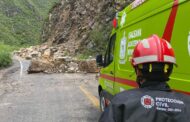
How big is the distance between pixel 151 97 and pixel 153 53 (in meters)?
0.29

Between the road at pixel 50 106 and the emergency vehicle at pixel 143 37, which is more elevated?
the emergency vehicle at pixel 143 37

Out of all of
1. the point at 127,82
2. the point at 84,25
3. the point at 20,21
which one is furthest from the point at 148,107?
the point at 20,21

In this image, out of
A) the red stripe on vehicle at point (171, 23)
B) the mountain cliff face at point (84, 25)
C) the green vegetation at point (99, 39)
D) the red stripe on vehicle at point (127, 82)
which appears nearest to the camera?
the red stripe on vehicle at point (171, 23)

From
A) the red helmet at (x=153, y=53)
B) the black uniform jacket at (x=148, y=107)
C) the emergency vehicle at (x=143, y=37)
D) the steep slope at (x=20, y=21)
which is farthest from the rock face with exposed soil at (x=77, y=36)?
the steep slope at (x=20, y=21)

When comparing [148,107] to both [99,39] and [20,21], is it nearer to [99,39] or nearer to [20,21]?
[99,39]

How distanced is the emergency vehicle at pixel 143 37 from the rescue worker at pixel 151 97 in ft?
5.34

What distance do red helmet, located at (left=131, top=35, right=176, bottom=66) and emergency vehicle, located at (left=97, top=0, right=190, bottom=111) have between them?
1590 millimetres

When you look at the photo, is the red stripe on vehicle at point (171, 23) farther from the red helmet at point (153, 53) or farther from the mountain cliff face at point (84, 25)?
the mountain cliff face at point (84, 25)

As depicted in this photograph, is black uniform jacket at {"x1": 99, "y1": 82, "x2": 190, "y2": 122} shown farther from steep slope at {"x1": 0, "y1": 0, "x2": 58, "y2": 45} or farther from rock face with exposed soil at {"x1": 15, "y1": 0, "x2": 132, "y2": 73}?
steep slope at {"x1": 0, "y1": 0, "x2": 58, "y2": 45}

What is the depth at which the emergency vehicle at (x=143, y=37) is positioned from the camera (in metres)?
4.81

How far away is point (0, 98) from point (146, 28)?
27.6ft

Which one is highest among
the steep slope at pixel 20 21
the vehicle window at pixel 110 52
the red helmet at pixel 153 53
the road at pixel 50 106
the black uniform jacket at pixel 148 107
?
the steep slope at pixel 20 21

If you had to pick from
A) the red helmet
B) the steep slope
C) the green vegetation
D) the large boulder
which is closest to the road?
the red helmet

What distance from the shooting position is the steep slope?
365ft
